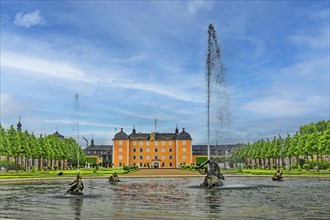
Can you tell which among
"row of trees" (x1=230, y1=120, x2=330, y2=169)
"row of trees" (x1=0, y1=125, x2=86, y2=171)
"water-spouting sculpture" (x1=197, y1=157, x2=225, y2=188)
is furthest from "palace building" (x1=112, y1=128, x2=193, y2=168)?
"water-spouting sculpture" (x1=197, y1=157, x2=225, y2=188)

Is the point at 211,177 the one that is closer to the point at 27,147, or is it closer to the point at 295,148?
the point at 27,147

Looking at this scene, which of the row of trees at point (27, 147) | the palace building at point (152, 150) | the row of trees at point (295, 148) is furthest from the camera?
the palace building at point (152, 150)

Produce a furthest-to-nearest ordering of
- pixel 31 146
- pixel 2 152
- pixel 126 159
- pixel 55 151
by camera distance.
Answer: pixel 126 159, pixel 55 151, pixel 31 146, pixel 2 152

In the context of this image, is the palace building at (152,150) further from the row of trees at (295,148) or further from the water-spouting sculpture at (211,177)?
the water-spouting sculpture at (211,177)

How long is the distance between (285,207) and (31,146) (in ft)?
219

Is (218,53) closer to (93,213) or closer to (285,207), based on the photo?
(285,207)

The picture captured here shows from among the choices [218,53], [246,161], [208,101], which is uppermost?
[218,53]

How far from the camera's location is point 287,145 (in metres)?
88.9

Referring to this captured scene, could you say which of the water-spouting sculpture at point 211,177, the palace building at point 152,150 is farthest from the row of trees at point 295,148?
the water-spouting sculpture at point 211,177

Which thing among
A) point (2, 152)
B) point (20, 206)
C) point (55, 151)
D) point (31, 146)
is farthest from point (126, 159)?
point (20, 206)

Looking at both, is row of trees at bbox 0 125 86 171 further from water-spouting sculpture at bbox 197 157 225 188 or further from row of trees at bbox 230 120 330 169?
row of trees at bbox 230 120 330 169

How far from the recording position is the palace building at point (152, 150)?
140625 millimetres

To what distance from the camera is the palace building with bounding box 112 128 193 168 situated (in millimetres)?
140625

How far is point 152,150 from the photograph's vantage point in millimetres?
144500
